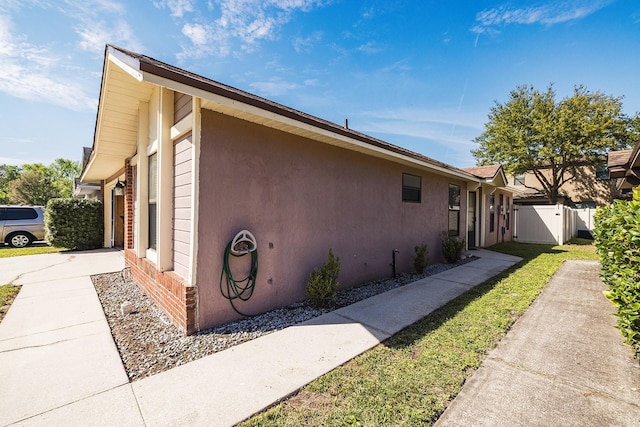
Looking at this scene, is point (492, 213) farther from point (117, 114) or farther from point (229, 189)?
point (117, 114)

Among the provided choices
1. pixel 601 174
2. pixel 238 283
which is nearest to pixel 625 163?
pixel 238 283

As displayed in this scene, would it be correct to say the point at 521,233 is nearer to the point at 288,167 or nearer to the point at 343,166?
the point at 343,166

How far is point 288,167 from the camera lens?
457 cm

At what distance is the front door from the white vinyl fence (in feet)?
18.6

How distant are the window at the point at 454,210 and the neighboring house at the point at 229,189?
355 centimetres

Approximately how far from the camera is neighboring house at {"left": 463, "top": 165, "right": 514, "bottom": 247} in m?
11.8

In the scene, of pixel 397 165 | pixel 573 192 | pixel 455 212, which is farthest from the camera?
pixel 573 192

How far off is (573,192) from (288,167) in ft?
109

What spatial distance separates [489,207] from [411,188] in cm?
800

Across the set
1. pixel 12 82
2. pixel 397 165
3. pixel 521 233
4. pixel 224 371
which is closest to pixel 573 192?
pixel 521 233

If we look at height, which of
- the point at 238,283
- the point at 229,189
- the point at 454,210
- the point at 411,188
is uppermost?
the point at 411,188

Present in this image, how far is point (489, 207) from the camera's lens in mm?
13320

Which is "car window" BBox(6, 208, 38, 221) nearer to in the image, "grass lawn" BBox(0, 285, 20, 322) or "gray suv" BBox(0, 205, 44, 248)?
"gray suv" BBox(0, 205, 44, 248)

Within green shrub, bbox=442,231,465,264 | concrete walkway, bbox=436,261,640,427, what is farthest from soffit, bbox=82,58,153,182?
green shrub, bbox=442,231,465,264
